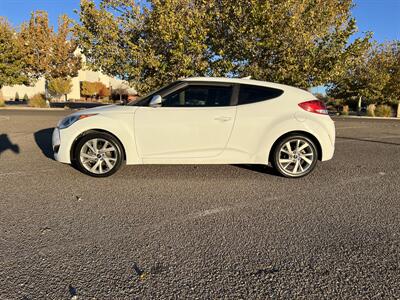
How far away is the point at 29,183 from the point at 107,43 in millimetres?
10433

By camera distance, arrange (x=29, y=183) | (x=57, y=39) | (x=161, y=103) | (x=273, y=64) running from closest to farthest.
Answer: (x=29, y=183), (x=161, y=103), (x=273, y=64), (x=57, y=39)

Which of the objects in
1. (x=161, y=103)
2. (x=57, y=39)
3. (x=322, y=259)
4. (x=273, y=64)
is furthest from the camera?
(x=57, y=39)

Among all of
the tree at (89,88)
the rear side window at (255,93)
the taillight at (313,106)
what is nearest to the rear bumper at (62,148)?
the rear side window at (255,93)

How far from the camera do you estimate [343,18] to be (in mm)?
13156

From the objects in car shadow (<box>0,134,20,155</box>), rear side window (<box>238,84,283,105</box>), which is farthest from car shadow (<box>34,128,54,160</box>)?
rear side window (<box>238,84,283,105</box>)

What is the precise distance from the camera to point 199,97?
4.51 meters

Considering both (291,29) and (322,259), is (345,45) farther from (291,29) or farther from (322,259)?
(322,259)

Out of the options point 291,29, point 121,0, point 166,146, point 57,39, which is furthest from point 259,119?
point 57,39

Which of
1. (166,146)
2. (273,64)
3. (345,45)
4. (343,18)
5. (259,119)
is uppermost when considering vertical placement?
(343,18)

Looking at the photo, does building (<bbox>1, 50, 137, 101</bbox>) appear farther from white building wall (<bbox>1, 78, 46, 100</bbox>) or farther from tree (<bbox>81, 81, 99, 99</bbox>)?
tree (<bbox>81, 81, 99, 99</bbox>)

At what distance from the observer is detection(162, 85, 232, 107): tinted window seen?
14.6ft

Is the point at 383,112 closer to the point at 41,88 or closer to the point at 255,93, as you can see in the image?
the point at 255,93

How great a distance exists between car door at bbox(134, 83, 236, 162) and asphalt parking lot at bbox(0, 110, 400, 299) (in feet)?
1.45

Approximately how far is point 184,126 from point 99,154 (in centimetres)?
140
